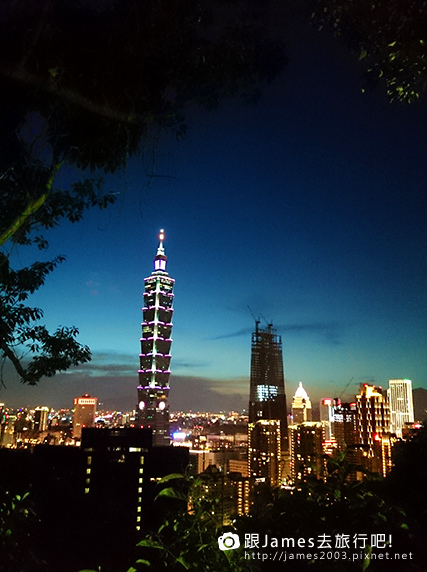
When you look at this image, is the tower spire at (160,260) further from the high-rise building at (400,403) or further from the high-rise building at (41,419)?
the high-rise building at (400,403)

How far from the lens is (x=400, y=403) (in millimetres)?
59969

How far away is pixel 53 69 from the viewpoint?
8.17ft

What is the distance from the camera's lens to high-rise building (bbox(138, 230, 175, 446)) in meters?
65.2

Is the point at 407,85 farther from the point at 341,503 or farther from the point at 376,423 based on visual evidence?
the point at 376,423

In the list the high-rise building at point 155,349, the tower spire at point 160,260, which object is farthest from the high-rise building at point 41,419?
the tower spire at point 160,260

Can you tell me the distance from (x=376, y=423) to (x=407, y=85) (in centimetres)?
4955

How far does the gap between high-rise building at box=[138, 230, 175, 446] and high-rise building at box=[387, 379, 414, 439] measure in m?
32.7

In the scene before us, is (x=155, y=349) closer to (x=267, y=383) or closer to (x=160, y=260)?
(x=160, y=260)

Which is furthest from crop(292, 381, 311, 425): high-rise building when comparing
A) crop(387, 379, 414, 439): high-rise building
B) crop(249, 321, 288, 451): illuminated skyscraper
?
crop(387, 379, 414, 439): high-rise building

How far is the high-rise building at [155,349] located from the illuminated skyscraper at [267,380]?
75.5 ft

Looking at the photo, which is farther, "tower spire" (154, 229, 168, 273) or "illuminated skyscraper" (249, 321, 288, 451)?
"illuminated skyscraper" (249, 321, 288, 451)

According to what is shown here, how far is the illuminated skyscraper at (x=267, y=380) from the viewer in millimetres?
85562

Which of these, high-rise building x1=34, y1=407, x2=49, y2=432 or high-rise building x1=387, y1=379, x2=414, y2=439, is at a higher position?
high-rise building x1=387, y1=379, x2=414, y2=439

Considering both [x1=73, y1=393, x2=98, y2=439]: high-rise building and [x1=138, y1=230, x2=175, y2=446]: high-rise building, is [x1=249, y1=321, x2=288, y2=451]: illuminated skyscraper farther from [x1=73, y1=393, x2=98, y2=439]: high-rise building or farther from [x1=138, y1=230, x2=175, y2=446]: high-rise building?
[x1=73, y1=393, x2=98, y2=439]: high-rise building
